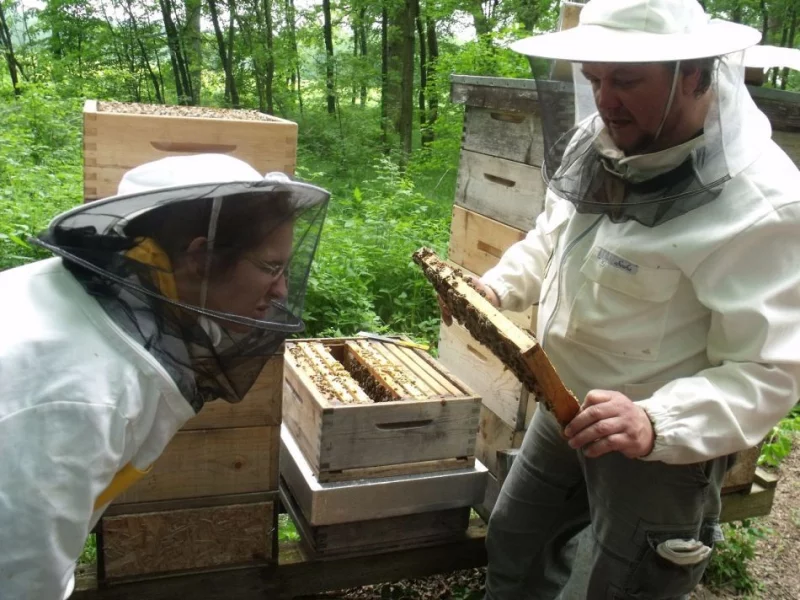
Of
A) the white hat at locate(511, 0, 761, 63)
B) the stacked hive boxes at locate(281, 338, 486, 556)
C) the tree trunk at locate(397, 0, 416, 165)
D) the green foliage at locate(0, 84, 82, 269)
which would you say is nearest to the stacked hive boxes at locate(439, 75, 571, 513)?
the stacked hive boxes at locate(281, 338, 486, 556)

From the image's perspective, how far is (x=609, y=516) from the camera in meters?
2.02

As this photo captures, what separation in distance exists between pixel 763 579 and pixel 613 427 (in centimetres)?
246

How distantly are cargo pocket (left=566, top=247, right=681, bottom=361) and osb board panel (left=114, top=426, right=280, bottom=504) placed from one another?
3.83ft

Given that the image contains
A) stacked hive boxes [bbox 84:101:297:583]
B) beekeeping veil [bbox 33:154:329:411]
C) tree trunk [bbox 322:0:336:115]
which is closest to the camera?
beekeeping veil [bbox 33:154:329:411]

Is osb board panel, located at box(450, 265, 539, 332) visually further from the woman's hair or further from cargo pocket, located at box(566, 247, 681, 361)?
the woman's hair

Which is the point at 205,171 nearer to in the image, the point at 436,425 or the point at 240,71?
the point at 436,425

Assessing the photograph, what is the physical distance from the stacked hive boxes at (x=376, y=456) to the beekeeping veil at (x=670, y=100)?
1.11m

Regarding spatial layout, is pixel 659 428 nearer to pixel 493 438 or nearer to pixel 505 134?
pixel 493 438

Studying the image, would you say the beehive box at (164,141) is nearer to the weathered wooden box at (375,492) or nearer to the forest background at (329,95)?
the weathered wooden box at (375,492)

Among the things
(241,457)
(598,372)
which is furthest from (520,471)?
(241,457)

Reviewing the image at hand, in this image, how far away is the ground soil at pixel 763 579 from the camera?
3225 millimetres

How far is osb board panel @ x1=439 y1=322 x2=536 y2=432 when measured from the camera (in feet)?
9.68

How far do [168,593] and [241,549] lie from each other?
29 centimetres

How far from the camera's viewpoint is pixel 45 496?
1.19 metres
